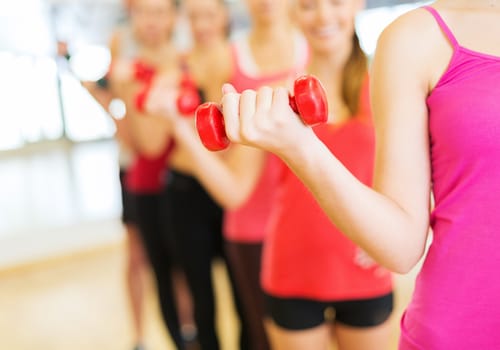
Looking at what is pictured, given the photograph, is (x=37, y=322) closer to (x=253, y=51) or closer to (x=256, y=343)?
(x=256, y=343)

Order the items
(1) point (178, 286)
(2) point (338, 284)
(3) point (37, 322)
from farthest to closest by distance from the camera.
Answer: (3) point (37, 322) → (1) point (178, 286) → (2) point (338, 284)

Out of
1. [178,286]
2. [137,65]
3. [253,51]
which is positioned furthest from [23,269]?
[253,51]

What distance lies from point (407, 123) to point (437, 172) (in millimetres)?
75

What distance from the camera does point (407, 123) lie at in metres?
0.73

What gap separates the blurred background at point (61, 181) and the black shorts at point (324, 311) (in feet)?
2.36

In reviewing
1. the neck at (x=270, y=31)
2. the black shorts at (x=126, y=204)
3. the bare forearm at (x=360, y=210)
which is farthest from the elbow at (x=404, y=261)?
the black shorts at (x=126, y=204)

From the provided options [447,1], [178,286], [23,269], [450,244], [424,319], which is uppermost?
[447,1]

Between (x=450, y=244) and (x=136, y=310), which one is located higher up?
(x=450, y=244)

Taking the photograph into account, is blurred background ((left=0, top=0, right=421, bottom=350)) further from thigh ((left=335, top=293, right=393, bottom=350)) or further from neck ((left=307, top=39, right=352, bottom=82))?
thigh ((left=335, top=293, right=393, bottom=350))

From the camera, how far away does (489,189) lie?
26.9 inches

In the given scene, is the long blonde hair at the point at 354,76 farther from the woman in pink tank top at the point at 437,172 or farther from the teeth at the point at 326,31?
the woman in pink tank top at the point at 437,172

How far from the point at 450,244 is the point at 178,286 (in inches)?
73.5

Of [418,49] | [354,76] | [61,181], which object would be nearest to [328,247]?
[354,76]

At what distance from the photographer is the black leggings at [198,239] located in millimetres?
2107
